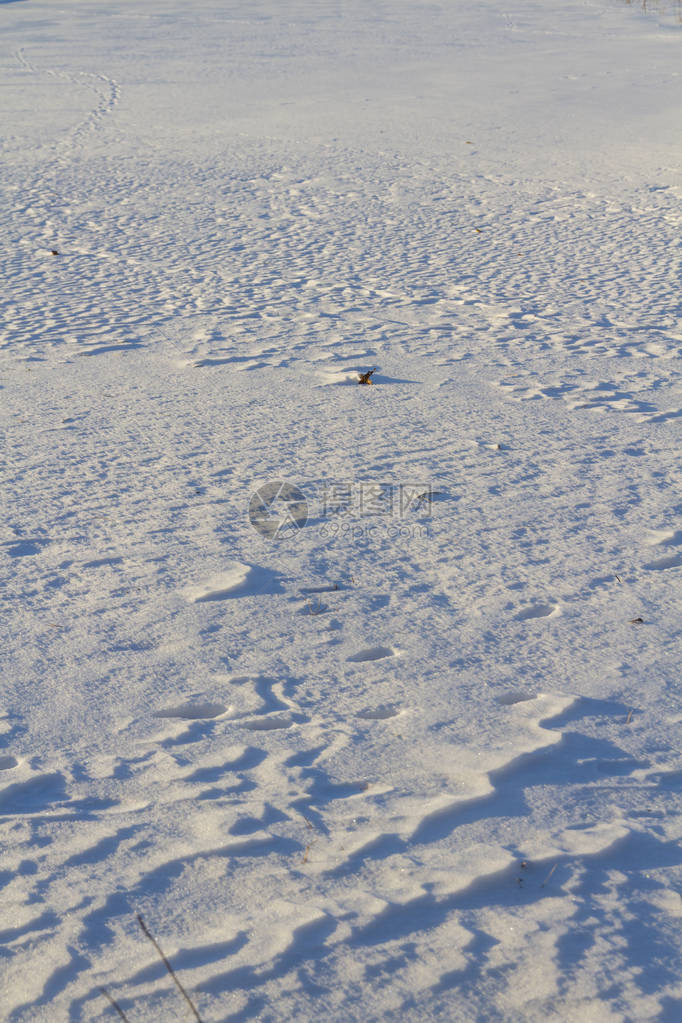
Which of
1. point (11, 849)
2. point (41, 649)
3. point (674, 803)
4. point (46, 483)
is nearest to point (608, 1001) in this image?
point (674, 803)

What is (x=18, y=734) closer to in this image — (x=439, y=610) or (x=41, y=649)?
(x=41, y=649)

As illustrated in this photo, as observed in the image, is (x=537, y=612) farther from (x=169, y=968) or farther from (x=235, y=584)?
(x=169, y=968)

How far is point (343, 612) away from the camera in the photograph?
3.38 meters

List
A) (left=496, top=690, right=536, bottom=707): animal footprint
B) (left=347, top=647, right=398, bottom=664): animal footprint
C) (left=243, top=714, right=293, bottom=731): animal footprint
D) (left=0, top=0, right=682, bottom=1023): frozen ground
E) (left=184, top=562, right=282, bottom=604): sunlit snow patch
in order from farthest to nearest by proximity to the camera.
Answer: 1. (left=184, top=562, right=282, bottom=604): sunlit snow patch
2. (left=347, top=647, right=398, bottom=664): animal footprint
3. (left=496, top=690, right=536, bottom=707): animal footprint
4. (left=243, top=714, right=293, bottom=731): animal footprint
5. (left=0, top=0, right=682, bottom=1023): frozen ground

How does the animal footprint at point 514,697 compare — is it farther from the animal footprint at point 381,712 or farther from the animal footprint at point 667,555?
the animal footprint at point 667,555

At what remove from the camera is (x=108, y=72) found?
15.4 meters
